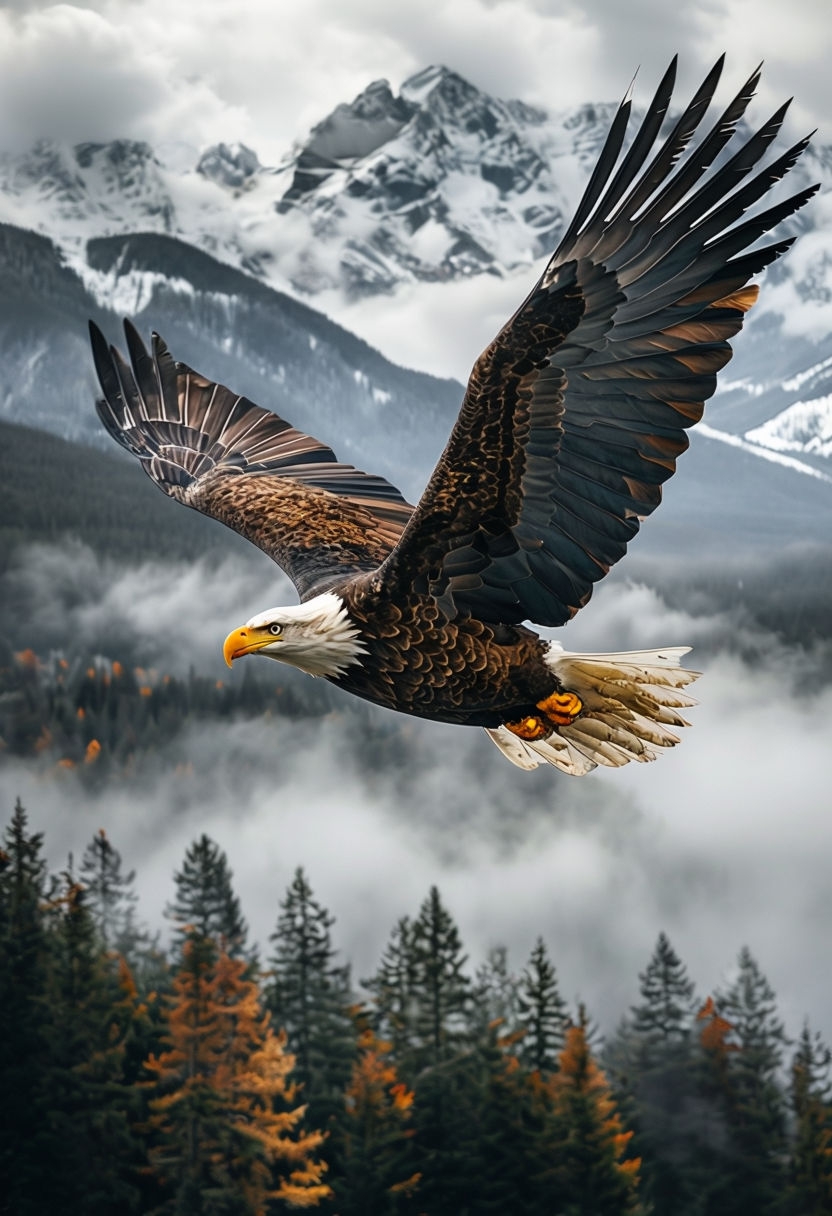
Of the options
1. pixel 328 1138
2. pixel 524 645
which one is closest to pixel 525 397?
pixel 524 645

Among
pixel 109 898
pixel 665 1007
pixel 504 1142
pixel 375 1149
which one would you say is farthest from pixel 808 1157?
pixel 109 898

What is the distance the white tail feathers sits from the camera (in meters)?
6.68

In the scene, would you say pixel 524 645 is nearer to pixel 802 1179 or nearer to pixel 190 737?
pixel 802 1179

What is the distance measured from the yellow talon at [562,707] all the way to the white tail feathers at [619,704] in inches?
1.4

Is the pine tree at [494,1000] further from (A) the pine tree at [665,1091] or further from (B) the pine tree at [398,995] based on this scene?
(A) the pine tree at [665,1091]

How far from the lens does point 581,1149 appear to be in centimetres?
5628

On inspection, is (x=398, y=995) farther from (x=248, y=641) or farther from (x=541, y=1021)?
(x=248, y=641)

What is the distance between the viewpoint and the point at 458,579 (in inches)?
234

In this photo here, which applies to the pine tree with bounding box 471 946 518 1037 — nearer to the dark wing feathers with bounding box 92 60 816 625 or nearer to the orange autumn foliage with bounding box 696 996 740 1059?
the orange autumn foliage with bounding box 696 996 740 1059

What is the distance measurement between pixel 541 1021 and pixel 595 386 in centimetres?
6515

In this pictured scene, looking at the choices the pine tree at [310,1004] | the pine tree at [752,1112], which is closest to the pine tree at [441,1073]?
the pine tree at [310,1004]

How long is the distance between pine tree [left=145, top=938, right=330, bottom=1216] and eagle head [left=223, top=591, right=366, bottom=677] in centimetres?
5164

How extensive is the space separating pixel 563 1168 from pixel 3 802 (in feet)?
403

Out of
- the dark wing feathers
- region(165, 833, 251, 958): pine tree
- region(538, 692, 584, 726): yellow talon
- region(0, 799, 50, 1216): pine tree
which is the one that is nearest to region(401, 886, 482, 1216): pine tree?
region(165, 833, 251, 958): pine tree
